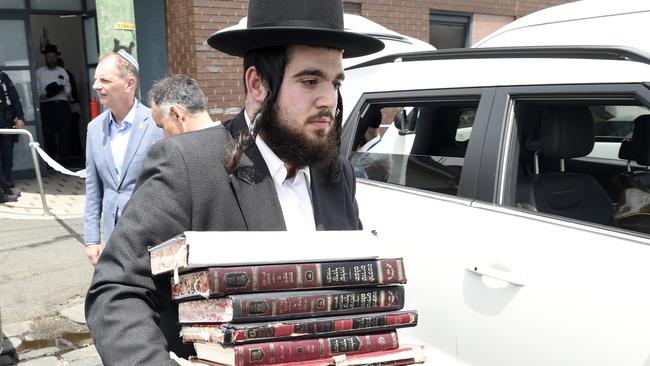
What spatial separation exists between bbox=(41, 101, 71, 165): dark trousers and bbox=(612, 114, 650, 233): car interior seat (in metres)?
9.82

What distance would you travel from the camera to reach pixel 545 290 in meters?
2.14

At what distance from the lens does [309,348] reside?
1.22 metres

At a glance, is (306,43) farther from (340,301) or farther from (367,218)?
(367,218)

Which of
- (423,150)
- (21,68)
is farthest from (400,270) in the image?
(21,68)

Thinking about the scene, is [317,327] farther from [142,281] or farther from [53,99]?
[53,99]

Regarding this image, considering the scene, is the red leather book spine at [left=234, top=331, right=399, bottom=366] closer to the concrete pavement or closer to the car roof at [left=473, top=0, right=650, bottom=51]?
the car roof at [left=473, top=0, right=650, bottom=51]

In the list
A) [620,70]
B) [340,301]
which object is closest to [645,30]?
[620,70]

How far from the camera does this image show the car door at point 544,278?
197 cm

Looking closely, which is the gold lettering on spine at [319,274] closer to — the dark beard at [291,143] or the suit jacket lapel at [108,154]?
the dark beard at [291,143]

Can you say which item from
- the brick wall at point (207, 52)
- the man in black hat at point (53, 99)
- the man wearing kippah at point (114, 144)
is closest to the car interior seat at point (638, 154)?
the man wearing kippah at point (114, 144)

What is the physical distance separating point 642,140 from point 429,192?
1.00 metres

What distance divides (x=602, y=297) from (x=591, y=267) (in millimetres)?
107

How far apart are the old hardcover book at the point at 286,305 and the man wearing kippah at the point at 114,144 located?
238 cm

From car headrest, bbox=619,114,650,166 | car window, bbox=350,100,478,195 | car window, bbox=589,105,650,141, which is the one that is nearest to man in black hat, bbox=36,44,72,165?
car window, bbox=350,100,478,195
